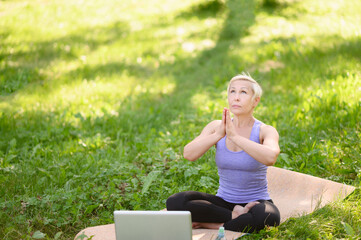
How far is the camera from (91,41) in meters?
9.70

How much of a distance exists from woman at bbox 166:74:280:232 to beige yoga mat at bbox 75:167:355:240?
0.51 ft

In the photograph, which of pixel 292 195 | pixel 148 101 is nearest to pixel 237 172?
pixel 292 195

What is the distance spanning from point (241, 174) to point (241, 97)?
633 millimetres

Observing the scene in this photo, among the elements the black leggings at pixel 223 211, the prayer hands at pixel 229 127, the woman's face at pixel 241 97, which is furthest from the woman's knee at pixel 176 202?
the woman's face at pixel 241 97

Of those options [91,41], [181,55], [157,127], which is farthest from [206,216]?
[91,41]

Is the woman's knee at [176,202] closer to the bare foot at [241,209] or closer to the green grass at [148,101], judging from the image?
the bare foot at [241,209]

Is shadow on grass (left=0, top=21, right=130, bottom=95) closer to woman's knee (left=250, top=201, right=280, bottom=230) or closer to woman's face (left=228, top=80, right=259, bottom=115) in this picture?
woman's face (left=228, top=80, right=259, bottom=115)

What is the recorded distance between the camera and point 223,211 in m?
3.64

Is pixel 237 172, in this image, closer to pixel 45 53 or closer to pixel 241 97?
pixel 241 97

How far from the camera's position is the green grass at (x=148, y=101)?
4336 mm

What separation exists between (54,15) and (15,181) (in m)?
7.53

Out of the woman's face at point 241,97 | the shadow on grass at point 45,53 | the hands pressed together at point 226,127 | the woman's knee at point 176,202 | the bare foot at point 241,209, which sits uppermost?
the woman's face at point 241,97

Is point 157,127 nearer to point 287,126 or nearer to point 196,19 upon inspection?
point 287,126

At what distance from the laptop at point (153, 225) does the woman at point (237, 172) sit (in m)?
0.73
